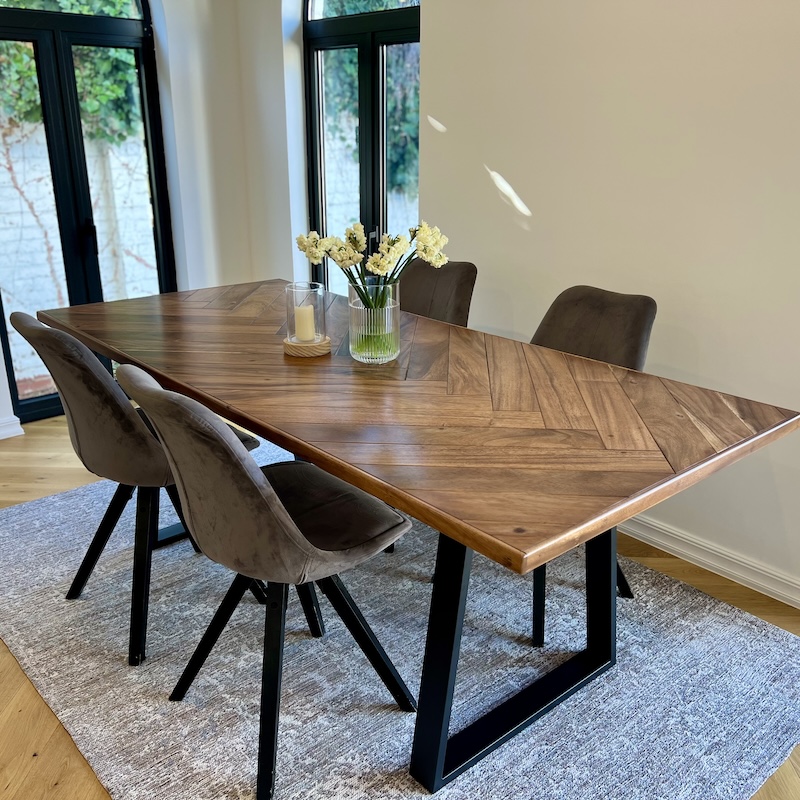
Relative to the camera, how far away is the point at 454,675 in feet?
5.41

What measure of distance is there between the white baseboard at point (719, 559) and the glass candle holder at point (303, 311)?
1439mm

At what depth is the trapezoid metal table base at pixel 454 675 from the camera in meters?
1.61

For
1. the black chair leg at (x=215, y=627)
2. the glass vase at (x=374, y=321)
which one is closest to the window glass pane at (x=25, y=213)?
the glass vase at (x=374, y=321)

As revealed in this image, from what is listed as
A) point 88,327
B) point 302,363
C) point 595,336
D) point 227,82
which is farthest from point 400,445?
point 227,82

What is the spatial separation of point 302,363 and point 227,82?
112 inches

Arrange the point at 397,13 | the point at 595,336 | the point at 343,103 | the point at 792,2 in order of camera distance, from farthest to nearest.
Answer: the point at 343,103 → the point at 397,13 → the point at 595,336 → the point at 792,2

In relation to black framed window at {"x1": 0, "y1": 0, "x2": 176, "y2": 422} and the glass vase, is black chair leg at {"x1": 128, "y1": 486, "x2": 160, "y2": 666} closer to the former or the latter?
the glass vase

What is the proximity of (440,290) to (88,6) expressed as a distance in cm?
246

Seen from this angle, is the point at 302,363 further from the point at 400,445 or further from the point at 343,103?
the point at 343,103

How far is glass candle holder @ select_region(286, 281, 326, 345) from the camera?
89.0 inches

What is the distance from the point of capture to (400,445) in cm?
163

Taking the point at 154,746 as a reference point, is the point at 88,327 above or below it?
above

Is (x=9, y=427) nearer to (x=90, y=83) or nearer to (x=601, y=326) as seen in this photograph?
(x=90, y=83)

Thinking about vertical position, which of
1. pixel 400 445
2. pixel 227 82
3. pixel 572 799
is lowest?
pixel 572 799
